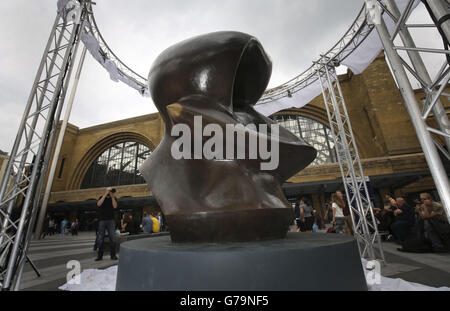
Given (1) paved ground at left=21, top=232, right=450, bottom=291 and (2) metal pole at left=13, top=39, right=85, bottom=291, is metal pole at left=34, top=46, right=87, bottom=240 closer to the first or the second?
(1) paved ground at left=21, top=232, right=450, bottom=291

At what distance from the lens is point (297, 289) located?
4.59ft

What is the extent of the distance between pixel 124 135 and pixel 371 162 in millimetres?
19381

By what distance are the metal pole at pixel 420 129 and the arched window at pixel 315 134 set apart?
1423 centimetres

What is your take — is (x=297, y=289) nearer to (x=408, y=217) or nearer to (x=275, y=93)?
(x=408, y=217)

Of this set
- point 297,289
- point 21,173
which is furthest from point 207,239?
point 21,173

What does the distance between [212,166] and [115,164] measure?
2193cm

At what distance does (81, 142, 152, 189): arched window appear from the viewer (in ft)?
69.1

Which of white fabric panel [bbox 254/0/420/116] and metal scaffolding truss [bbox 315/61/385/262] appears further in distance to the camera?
white fabric panel [bbox 254/0/420/116]

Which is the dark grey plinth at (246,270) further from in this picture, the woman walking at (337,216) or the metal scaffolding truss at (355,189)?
the woman walking at (337,216)

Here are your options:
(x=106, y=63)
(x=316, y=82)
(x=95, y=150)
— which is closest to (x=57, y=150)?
(x=106, y=63)

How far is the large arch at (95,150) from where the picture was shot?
20875mm

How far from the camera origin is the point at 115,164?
21.6m

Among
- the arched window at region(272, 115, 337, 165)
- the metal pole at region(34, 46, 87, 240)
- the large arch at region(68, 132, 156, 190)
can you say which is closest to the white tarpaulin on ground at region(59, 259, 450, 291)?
the metal pole at region(34, 46, 87, 240)

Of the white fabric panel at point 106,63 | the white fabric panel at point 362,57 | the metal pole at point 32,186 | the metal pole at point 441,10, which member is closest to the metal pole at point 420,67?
the metal pole at point 441,10
